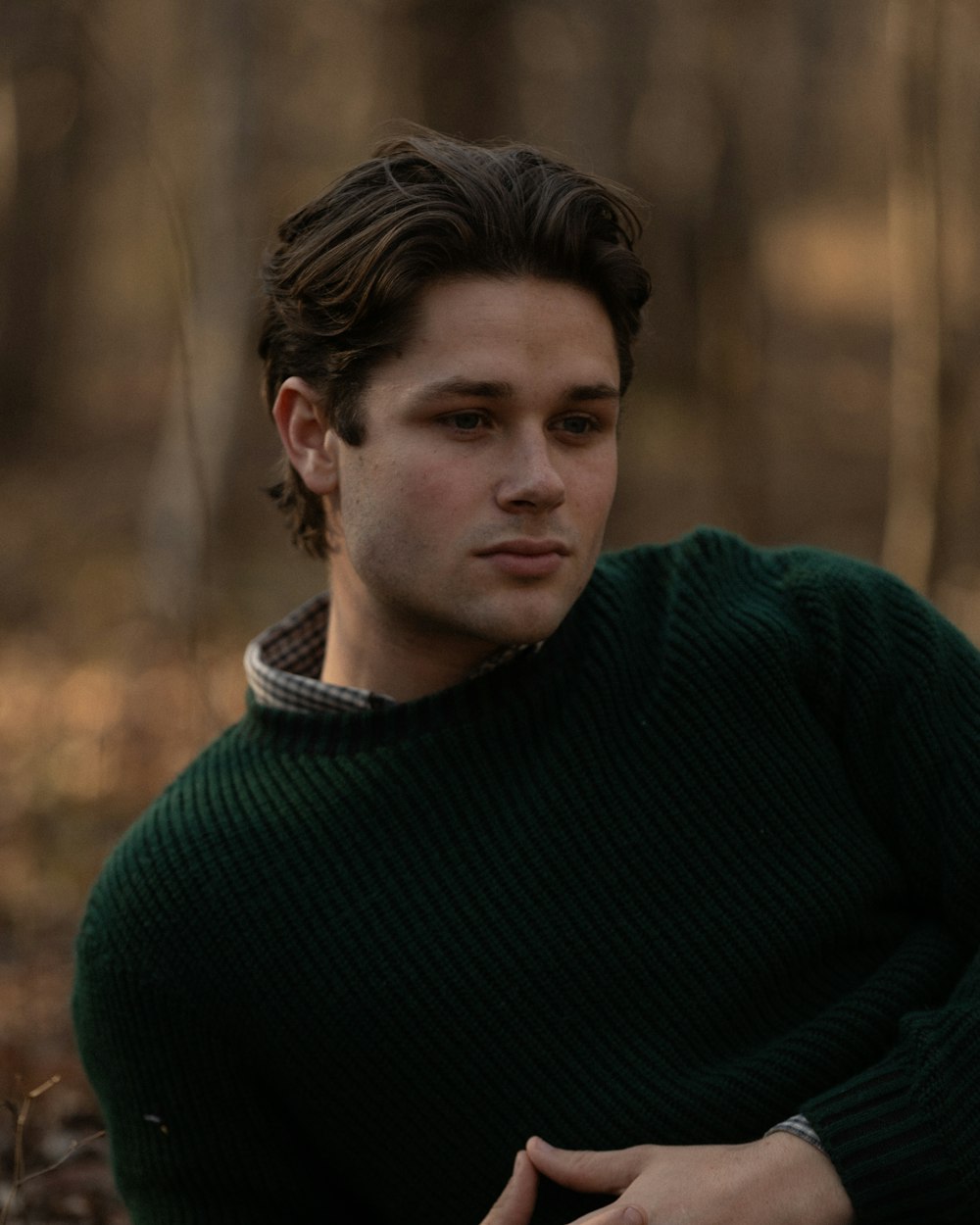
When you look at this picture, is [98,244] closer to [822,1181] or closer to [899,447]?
[899,447]

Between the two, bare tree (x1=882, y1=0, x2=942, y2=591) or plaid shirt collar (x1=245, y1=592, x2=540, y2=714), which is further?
bare tree (x1=882, y1=0, x2=942, y2=591)

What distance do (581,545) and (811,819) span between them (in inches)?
23.4

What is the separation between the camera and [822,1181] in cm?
226

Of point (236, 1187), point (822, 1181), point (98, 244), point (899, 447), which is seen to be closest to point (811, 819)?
point (822, 1181)

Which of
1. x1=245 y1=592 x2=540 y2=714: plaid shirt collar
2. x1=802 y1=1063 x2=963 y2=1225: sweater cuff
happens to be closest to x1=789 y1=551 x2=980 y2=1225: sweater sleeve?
x1=802 y1=1063 x2=963 y2=1225: sweater cuff

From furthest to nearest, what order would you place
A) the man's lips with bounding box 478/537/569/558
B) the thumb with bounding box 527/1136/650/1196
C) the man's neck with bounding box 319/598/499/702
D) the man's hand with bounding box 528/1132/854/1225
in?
the man's neck with bounding box 319/598/499/702 → the man's lips with bounding box 478/537/569/558 → the thumb with bounding box 527/1136/650/1196 → the man's hand with bounding box 528/1132/854/1225

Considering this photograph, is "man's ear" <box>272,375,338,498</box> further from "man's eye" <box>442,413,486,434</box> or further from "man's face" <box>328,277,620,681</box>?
"man's eye" <box>442,413,486,434</box>

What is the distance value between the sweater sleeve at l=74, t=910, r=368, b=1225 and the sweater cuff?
3.07ft

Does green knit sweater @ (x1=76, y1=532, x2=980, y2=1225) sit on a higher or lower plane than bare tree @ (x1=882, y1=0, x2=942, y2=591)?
lower

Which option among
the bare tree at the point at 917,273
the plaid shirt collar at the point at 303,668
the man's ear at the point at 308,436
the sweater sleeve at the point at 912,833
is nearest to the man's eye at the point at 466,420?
the man's ear at the point at 308,436

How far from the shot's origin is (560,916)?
2494mm

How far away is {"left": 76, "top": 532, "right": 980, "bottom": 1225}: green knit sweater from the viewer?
246 cm

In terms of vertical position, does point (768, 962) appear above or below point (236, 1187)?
above

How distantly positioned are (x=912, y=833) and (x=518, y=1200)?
866 mm
